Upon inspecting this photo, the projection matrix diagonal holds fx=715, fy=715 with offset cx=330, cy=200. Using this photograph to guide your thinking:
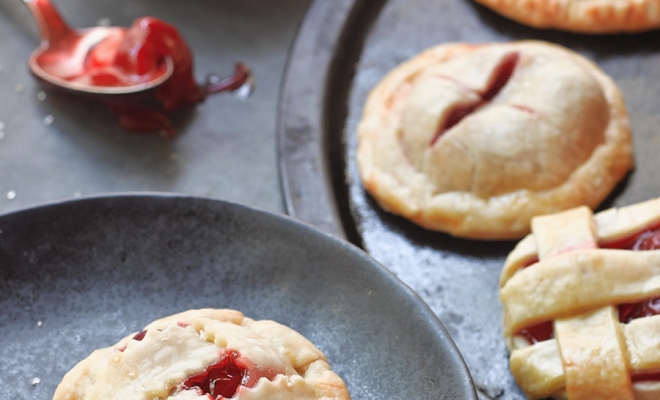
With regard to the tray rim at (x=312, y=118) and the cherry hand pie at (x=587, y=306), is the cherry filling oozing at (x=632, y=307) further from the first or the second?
the tray rim at (x=312, y=118)

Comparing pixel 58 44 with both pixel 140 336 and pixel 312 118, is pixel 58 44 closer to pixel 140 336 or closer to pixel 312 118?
pixel 312 118

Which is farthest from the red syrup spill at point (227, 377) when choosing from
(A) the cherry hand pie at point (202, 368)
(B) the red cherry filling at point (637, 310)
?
(B) the red cherry filling at point (637, 310)

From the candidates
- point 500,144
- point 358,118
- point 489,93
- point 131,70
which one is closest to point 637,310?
point 500,144

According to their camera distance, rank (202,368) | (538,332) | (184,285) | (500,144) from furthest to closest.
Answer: (500,144) → (538,332) → (184,285) → (202,368)

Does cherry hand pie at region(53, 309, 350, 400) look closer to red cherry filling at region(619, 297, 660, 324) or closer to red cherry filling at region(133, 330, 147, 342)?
red cherry filling at region(133, 330, 147, 342)

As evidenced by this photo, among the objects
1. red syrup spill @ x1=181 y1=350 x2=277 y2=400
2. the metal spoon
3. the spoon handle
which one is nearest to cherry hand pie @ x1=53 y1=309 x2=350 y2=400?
red syrup spill @ x1=181 y1=350 x2=277 y2=400

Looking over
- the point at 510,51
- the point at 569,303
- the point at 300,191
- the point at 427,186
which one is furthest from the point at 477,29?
the point at 569,303
